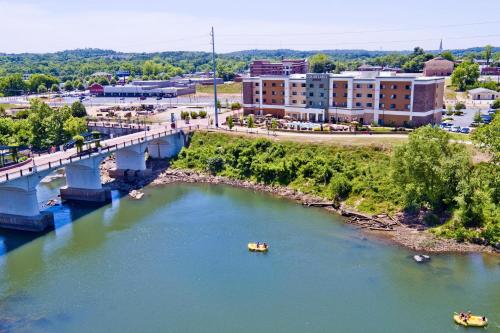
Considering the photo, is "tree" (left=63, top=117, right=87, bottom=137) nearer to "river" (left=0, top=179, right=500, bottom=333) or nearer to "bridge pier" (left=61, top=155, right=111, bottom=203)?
"bridge pier" (left=61, top=155, right=111, bottom=203)

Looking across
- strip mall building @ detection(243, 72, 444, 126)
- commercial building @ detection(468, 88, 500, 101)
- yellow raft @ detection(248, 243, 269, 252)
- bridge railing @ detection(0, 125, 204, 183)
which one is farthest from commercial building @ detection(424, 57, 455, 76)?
yellow raft @ detection(248, 243, 269, 252)

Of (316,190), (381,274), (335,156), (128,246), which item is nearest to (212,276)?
(128,246)

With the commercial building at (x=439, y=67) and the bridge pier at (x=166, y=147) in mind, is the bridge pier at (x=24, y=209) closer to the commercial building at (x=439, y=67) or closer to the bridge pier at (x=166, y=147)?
the bridge pier at (x=166, y=147)

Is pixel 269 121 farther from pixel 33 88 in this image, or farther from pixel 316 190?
pixel 33 88

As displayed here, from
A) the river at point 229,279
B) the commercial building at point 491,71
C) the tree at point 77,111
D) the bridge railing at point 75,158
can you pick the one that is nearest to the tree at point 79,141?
the bridge railing at point 75,158

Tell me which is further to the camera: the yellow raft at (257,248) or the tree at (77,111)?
the tree at (77,111)

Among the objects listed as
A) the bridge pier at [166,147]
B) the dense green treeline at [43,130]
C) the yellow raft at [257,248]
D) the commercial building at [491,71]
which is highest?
the commercial building at [491,71]
